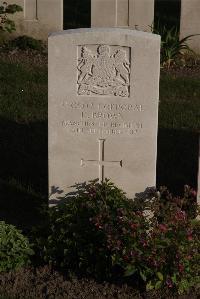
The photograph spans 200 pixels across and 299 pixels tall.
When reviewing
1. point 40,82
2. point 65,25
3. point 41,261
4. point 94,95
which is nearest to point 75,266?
point 41,261

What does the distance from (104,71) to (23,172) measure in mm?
2430

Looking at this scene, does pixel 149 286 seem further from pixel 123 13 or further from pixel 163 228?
pixel 123 13

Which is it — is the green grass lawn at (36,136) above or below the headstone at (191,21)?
below

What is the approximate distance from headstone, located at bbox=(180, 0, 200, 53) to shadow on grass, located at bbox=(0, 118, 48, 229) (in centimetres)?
496

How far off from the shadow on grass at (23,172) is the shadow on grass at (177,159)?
1.32 m

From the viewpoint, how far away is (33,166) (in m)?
8.56

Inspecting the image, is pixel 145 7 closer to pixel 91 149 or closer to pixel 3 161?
pixel 3 161

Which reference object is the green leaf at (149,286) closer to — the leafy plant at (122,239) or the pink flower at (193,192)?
the leafy plant at (122,239)

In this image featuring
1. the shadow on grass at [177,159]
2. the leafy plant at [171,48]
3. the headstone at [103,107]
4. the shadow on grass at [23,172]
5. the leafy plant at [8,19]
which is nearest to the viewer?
the headstone at [103,107]

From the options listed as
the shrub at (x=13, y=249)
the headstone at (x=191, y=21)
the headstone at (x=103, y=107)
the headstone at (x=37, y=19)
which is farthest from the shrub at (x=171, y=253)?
the headstone at (x=37, y=19)

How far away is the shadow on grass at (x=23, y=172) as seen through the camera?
7512 mm

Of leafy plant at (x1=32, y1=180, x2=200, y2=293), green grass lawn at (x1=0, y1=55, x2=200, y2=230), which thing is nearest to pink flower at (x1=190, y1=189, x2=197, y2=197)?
leafy plant at (x1=32, y1=180, x2=200, y2=293)

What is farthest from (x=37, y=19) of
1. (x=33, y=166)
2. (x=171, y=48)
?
(x=33, y=166)

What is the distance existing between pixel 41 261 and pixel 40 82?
5286mm
